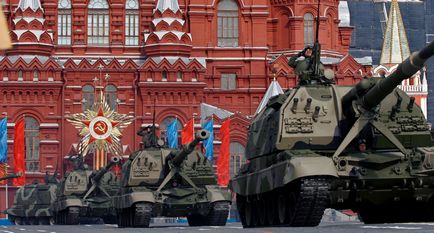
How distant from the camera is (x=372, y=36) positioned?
113 m

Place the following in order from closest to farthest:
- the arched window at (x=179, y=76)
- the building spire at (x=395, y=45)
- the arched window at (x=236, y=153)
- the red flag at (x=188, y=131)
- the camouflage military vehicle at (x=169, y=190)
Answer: the camouflage military vehicle at (x=169, y=190)
the red flag at (x=188, y=131)
the arched window at (x=179, y=76)
the arched window at (x=236, y=153)
the building spire at (x=395, y=45)

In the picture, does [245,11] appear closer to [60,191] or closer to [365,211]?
[60,191]

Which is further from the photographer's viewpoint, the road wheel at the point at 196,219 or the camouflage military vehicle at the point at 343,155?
the road wheel at the point at 196,219

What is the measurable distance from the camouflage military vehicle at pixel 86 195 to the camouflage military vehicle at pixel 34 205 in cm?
665

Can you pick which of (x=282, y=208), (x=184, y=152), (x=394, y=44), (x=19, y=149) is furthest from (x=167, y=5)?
(x=282, y=208)

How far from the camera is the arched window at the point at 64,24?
83812mm

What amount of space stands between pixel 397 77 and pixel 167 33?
5928cm

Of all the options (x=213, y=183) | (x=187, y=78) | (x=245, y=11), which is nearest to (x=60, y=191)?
(x=213, y=183)

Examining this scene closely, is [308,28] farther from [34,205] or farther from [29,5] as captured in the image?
[34,205]

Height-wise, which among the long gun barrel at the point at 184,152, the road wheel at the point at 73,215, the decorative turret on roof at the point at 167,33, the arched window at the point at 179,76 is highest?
the decorative turret on roof at the point at 167,33

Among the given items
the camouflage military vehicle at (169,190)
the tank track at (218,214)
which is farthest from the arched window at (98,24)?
the tank track at (218,214)

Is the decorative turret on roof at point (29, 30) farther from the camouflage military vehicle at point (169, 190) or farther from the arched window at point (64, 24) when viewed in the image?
the camouflage military vehicle at point (169, 190)

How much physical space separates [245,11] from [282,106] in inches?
2305

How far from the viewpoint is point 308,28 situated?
3334 inches
